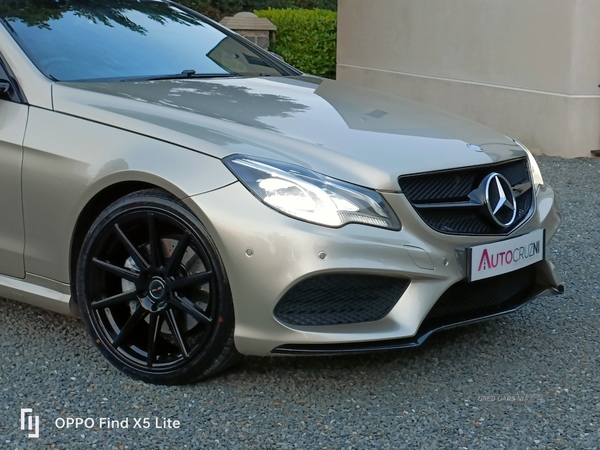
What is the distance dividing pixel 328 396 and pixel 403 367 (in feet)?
1.34

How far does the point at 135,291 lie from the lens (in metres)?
3.32

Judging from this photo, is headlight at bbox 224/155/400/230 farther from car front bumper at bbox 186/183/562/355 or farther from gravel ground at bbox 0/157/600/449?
gravel ground at bbox 0/157/600/449

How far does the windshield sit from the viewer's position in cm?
383

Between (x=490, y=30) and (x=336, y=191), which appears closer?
(x=336, y=191)

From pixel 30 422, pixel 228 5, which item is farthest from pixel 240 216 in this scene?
pixel 228 5

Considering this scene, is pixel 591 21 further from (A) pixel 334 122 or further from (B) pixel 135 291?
(B) pixel 135 291

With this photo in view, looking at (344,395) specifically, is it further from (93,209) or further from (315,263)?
(93,209)

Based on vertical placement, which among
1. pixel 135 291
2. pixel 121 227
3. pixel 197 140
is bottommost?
pixel 135 291

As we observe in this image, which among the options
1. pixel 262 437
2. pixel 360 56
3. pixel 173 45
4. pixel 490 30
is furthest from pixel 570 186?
pixel 360 56

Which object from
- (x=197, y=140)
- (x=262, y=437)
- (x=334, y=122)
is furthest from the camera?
(x=334, y=122)

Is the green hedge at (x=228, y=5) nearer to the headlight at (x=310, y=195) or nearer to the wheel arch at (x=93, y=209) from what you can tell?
the wheel arch at (x=93, y=209)

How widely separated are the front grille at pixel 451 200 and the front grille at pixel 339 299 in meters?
0.27

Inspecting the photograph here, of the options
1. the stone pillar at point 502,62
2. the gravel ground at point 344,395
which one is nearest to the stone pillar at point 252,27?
the stone pillar at point 502,62

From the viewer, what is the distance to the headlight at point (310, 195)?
3.02 m
